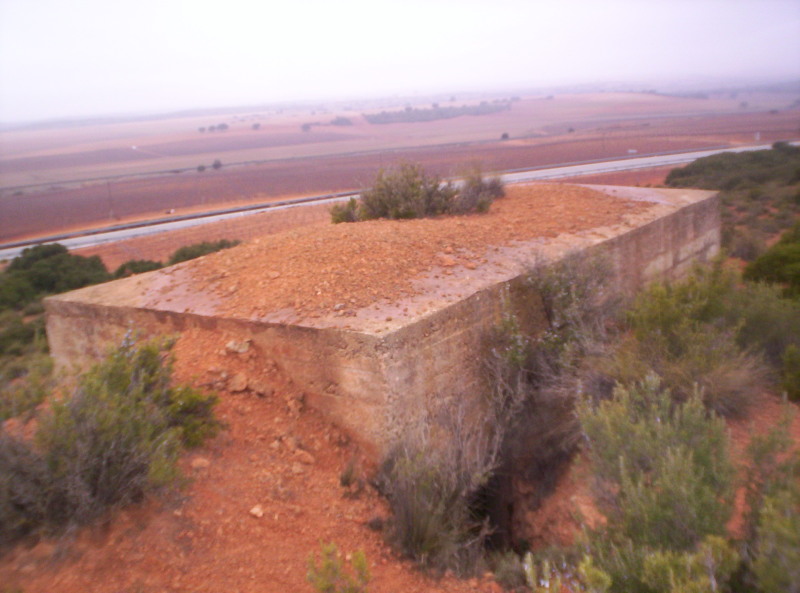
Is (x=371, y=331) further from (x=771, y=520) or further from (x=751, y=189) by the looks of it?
(x=751, y=189)

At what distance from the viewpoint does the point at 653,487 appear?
3176 mm

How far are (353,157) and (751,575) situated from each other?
50.7 metres

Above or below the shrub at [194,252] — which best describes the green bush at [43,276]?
below

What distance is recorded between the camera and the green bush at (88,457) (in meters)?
3.37

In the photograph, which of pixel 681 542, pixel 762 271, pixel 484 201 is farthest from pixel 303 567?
pixel 762 271

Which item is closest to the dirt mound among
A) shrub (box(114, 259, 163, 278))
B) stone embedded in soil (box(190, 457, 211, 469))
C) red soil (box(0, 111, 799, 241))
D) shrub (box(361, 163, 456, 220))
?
shrub (box(361, 163, 456, 220))

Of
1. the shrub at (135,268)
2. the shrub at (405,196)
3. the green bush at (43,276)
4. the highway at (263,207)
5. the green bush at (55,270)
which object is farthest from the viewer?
the highway at (263,207)

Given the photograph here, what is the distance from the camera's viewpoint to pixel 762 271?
10195 mm

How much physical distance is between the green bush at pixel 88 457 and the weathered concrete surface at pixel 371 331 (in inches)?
28.4

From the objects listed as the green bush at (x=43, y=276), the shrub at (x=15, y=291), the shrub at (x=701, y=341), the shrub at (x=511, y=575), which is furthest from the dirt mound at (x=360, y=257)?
the shrub at (x=15, y=291)

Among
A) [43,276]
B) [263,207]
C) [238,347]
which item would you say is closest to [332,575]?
[238,347]

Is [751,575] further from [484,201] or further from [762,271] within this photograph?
[762,271]

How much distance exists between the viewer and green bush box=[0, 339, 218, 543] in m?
3.37

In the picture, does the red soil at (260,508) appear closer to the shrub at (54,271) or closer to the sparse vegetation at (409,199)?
the sparse vegetation at (409,199)
